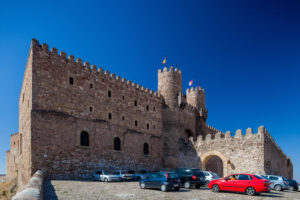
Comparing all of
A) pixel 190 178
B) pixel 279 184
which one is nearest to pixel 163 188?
pixel 190 178


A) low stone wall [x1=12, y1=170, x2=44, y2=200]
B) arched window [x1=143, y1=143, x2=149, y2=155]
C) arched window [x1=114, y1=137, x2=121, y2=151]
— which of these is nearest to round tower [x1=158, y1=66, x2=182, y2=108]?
arched window [x1=143, y1=143, x2=149, y2=155]

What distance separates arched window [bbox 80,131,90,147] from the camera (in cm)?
1964

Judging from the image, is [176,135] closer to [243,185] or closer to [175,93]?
[175,93]

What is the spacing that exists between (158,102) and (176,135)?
4145mm

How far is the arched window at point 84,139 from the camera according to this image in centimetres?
1964

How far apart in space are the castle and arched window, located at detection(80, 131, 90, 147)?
8cm

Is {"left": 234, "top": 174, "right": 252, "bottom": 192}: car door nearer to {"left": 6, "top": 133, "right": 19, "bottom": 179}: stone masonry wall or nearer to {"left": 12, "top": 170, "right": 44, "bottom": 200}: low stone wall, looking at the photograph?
{"left": 12, "top": 170, "right": 44, "bottom": 200}: low stone wall

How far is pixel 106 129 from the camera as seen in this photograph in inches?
846

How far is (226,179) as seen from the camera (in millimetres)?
13109

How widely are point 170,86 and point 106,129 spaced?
1007cm

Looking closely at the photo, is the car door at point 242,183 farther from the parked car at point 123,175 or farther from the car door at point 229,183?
the parked car at point 123,175

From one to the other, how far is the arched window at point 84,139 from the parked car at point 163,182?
7.80 m

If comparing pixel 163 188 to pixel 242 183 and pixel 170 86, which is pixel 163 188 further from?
pixel 170 86

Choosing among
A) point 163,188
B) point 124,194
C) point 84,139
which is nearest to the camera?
point 124,194
